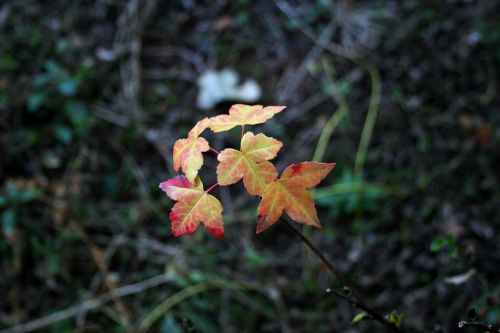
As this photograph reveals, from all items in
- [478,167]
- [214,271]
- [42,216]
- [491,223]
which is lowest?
[491,223]

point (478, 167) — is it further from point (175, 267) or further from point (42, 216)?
point (42, 216)

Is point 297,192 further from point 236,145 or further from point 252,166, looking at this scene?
point 236,145

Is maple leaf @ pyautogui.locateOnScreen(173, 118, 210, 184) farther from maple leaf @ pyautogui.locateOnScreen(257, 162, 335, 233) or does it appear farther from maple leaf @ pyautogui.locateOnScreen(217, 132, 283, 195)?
maple leaf @ pyautogui.locateOnScreen(257, 162, 335, 233)

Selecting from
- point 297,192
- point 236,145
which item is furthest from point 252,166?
point 236,145

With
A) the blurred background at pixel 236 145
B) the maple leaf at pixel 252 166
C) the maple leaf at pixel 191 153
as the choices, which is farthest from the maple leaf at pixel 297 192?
the blurred background at pixel 236 145

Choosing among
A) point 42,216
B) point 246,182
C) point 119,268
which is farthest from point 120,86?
point 246,182

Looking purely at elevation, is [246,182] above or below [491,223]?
above

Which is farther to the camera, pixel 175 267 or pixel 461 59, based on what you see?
pixel 461 59
